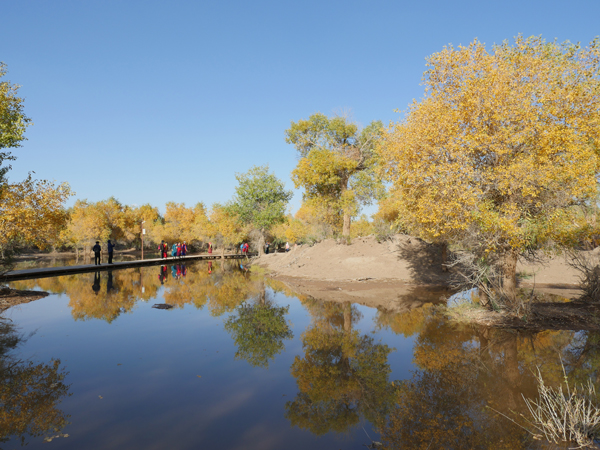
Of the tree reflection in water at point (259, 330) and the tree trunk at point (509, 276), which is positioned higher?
the tree trunk at point (509, 276)

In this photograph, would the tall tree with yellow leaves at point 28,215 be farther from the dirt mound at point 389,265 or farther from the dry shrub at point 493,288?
the dry shrub at point 493,288

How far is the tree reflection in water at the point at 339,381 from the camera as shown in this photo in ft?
17.7

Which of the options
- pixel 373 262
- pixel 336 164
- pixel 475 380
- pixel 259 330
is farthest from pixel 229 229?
pixel 475 380

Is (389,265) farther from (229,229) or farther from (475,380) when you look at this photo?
(229,229)

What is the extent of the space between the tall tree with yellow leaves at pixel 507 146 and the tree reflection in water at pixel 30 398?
31.6ft

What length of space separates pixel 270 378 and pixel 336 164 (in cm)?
2120

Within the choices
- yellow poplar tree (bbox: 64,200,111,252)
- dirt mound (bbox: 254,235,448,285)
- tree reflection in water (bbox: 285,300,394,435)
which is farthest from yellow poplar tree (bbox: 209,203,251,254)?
tree reflection in water (bbox: 285,300,394,435)

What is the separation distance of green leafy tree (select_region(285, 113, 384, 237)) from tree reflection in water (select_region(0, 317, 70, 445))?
70.0ft

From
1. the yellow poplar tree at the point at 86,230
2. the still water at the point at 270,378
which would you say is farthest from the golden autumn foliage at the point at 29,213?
the yellow poplar tree at the point at 86,230

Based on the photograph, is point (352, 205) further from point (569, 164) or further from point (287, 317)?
point (569, 164)

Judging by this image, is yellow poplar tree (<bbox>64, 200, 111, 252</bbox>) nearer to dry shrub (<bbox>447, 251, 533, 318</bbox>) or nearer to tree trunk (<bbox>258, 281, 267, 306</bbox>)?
tree trunk (<bbox>258, 281, 267, 306</bbox>)

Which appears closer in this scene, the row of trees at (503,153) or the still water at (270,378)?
the still water at (270,378)

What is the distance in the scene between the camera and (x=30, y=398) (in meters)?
5.84

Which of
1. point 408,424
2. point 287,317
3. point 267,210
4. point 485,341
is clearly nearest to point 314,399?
point 408,424
